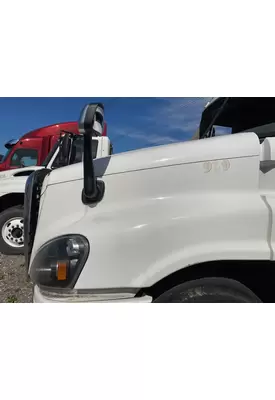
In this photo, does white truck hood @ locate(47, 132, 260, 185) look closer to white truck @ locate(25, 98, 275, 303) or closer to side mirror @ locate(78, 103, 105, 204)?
white truck @ locate(25, 98, 275, 303)

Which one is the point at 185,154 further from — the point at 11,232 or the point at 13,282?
the point at 11,232

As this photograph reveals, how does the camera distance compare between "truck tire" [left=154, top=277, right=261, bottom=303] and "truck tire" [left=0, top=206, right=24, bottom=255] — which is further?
"truck tire" [left=0, top=206, right=24, bottom=255]

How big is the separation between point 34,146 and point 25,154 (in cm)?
30

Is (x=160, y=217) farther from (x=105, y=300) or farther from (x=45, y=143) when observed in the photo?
(x=45, y=143)

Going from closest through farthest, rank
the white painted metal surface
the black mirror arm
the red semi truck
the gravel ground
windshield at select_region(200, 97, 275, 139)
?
the white painted metal surface, the black mirror arm, windshield at select_region(200, 97, 275, 139), the gravel ground, the red semi truck

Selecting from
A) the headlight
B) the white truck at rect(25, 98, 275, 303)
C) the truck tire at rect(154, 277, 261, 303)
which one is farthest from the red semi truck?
the truck tire at rect(154, 277, 261, 303)

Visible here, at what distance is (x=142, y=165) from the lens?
1.65 m

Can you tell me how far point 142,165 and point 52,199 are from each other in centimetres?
59

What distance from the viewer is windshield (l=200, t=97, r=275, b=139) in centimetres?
223

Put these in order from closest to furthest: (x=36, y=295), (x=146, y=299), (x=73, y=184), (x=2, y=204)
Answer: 1. (x=146, y=299)
2. (x=36, y=295)
3. (x=73, y=184)
4. (x=2, y=204)

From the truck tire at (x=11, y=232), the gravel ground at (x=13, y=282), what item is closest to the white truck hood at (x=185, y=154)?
the gravel ground at (x=13, y=282)

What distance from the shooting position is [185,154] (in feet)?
5.37

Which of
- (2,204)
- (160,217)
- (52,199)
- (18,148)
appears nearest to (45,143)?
(18,148)

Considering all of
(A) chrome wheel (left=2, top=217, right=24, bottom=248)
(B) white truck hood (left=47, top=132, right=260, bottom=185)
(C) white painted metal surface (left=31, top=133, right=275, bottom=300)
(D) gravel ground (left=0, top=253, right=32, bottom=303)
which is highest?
(B) white truck hood (left=47, top=132, right=260, bottom=185)
